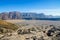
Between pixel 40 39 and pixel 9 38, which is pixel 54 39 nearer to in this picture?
pixel 40 39

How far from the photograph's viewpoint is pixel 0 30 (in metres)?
23.2

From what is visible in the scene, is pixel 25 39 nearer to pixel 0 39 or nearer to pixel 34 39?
pixel 34 39

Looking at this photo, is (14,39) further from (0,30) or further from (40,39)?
(0,30)

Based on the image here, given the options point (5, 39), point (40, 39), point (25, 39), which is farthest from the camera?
point (40, 39)

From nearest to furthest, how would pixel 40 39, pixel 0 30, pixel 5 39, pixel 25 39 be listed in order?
pixel 5 39 < pixel 25 39 < pixel 40 39 < pixel 0 30

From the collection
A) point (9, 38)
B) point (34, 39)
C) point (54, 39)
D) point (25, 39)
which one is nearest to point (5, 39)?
point (9, 38)

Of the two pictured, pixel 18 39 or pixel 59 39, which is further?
pixel 59 39

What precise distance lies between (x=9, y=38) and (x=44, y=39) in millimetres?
5896

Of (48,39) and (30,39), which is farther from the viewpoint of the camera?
(48,39)

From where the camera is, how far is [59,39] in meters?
20.0

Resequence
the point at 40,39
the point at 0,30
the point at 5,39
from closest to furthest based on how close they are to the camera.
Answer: the point at 5,39 → the point at 40,39 → the point at 0,30

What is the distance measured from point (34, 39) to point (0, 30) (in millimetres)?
7098

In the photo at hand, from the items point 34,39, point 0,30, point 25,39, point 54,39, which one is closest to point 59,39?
point 54,39

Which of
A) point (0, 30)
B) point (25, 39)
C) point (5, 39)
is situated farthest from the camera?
point (0, 30)
